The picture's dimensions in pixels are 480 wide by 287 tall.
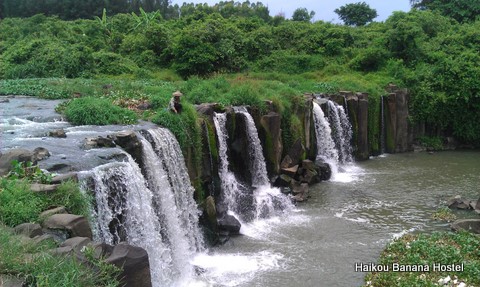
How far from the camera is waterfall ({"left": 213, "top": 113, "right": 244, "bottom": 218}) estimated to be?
558 inches

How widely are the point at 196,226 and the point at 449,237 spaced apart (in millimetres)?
6221

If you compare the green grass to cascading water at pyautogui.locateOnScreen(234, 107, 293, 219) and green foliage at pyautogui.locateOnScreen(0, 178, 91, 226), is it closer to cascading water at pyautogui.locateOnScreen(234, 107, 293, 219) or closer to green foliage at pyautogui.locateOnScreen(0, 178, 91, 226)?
cascading water at pyautogui.locateOnScreen(234, 107, 293, 219)

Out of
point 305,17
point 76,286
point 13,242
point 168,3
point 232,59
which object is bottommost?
point 76,286

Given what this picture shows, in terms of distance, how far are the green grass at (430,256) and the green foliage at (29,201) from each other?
19.0 ft

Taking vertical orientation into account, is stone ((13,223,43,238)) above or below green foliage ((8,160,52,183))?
below

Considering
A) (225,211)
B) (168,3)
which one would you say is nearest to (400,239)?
(225,211)

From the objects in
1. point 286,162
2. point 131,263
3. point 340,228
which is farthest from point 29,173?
point 286,162

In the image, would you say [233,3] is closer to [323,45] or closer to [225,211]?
[323,45]

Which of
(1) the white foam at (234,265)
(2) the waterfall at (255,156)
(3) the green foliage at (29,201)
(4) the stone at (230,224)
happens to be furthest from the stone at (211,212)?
(3) the green foliage at (29,201)

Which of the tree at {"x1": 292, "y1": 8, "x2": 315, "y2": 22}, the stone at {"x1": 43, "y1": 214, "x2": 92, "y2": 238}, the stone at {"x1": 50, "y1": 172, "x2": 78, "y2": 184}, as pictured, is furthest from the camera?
the tree at {"x1": 292, "y1": 8, "x2": 315, "y2": 22}

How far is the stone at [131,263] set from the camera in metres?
6.16

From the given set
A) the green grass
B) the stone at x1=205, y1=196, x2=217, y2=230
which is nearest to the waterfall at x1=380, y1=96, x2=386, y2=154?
the green grass

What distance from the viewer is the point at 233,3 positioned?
49.6m

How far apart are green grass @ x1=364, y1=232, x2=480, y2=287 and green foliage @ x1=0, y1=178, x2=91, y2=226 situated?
19.0ft
